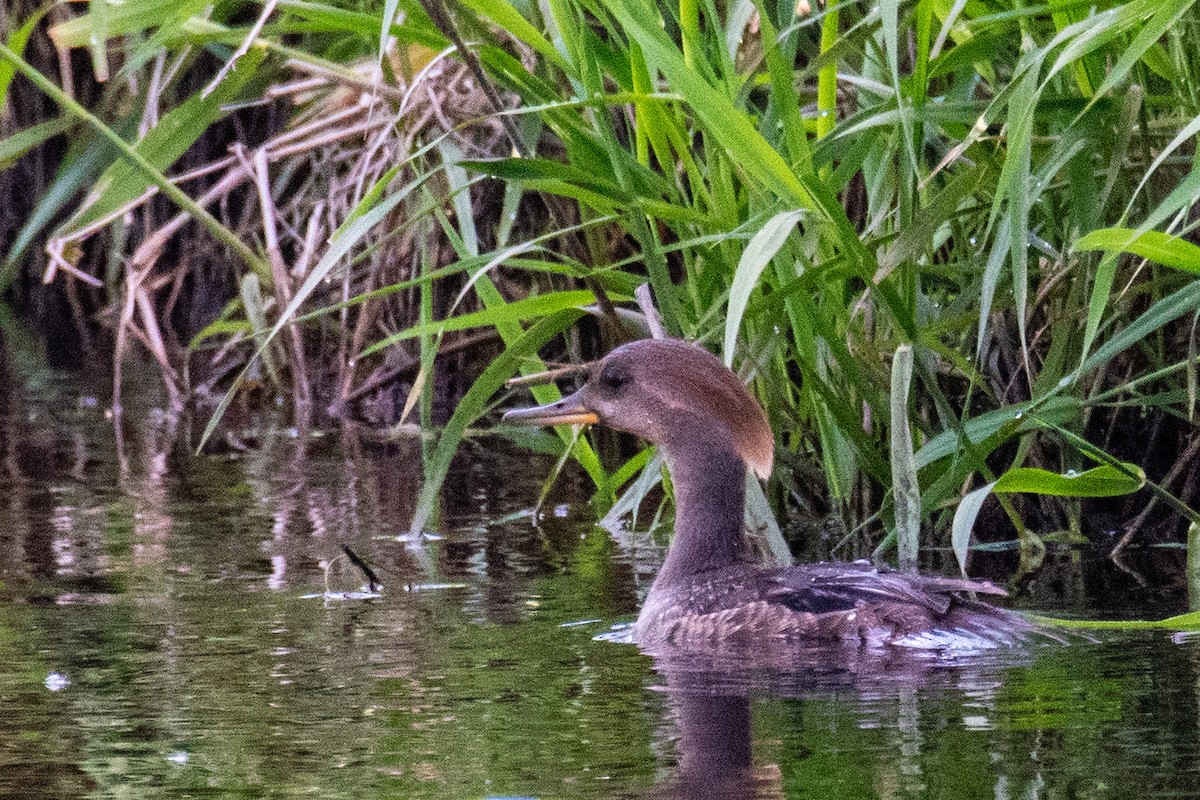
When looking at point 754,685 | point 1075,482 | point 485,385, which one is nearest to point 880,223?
point 1075,482

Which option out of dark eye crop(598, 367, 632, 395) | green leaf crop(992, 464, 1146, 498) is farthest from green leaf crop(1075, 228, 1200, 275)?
dark eye crop(598, 367, 632, 395)

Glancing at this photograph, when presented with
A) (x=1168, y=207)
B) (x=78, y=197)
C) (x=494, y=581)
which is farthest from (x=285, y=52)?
(x=78, y=197)

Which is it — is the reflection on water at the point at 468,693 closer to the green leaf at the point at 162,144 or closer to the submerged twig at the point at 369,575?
the submerged twig at the point at 369,575

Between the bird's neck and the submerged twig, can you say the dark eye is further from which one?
the submerged twig

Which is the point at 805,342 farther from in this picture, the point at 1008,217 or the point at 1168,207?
the point at 1168,207

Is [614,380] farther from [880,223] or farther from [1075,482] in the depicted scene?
[1075,482]

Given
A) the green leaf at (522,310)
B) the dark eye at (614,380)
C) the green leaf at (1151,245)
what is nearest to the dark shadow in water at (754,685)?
the green leaf at (1151,245)

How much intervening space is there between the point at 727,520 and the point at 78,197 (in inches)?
294

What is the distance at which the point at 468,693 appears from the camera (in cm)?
369

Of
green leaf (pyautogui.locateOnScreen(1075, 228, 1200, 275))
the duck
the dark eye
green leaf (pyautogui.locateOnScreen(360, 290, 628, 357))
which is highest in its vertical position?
green leaf (pyautogui.locateOnScreen(360, 290, 628, 357))

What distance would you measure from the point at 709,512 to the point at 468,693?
3.51 feet

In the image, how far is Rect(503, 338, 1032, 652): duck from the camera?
3.98 meters

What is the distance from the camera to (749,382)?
4.91m

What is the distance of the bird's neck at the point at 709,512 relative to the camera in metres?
4.56
